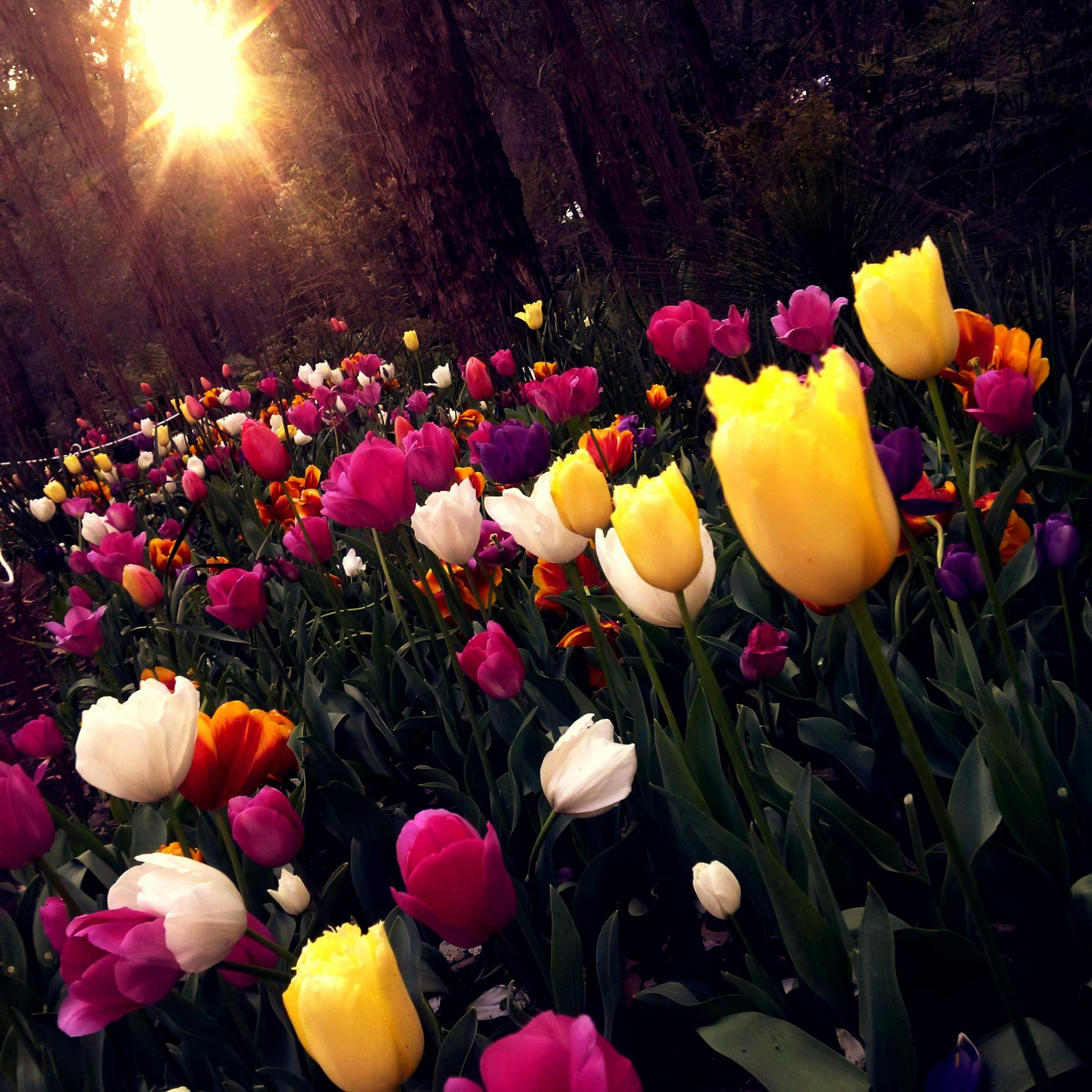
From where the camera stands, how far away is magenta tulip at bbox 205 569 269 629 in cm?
151

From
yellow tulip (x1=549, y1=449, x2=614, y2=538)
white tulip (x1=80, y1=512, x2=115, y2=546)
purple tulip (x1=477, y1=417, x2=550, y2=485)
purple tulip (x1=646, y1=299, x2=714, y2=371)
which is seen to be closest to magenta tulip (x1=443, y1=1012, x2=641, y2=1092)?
yellow tulip (x1=549, y1=449, x2=614, y2=538)

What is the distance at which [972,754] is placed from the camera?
0.92 metres

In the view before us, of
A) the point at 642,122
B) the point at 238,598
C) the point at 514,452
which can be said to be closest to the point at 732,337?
the point at 514,452

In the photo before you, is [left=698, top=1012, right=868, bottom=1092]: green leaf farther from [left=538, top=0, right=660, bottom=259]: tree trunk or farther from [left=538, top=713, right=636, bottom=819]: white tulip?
[left=538, top=0, right=660, bottom=259]: tree trunk

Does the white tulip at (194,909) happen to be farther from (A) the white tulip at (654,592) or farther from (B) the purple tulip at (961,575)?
(B) the purple tulip at (961,575)

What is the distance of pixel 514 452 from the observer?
1.40 meters

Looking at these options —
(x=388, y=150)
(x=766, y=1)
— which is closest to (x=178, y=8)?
(x=766, y=1)

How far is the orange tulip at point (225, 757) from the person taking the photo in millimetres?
1027

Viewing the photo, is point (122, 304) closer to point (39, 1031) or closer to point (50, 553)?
point (50, 553)

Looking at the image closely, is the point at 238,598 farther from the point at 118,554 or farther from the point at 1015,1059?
the point at 1015,1059

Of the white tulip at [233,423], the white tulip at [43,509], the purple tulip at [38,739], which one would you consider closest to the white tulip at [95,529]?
the white tulip at [233,423]

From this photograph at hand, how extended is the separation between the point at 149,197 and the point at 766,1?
10035mm

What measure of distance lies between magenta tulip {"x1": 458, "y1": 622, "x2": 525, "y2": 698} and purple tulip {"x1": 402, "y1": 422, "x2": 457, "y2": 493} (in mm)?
364

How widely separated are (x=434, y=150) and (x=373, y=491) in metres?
3.33
